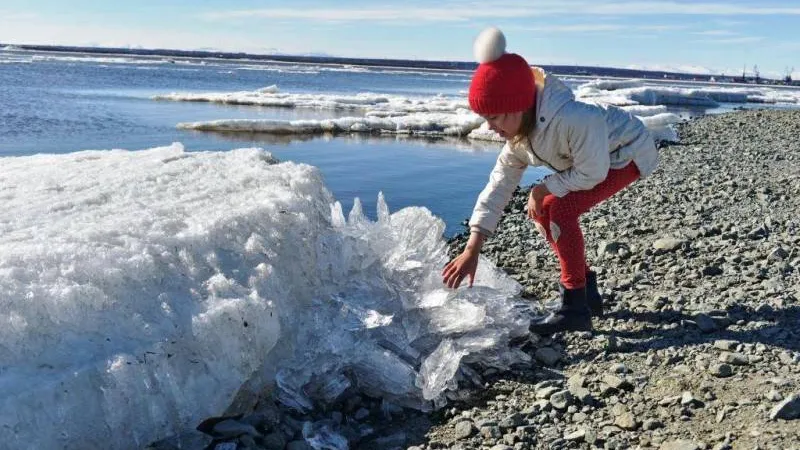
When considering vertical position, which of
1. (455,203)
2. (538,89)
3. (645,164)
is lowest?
(455,203)

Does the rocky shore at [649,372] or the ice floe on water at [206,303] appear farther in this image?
the rocky shore at [649,372]

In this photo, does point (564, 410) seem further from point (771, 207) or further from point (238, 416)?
point (771, 207)

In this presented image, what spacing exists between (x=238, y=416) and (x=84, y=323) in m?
0.76

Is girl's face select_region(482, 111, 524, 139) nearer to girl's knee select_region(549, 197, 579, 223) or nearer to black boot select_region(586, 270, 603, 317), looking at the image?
girl's knee select_region(549, 197, 579, 223)

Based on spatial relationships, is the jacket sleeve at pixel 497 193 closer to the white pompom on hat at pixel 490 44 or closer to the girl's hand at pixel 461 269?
the girl's hand at pixel 461 269

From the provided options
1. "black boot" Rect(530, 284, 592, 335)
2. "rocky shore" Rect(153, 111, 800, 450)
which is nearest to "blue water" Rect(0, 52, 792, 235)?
"rocky shore" Rect(153, 111, 800, 450)

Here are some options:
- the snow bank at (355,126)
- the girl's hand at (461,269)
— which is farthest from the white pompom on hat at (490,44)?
the snow bank at (355,126)

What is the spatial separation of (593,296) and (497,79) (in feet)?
5.34

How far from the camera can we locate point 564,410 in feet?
10.9

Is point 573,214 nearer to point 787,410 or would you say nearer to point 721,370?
point 721,370

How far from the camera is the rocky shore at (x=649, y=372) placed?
2.99m

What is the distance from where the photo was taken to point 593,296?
4.44 metres

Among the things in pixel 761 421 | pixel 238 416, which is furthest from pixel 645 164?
pixel 238 416

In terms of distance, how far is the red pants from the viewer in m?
3.98
